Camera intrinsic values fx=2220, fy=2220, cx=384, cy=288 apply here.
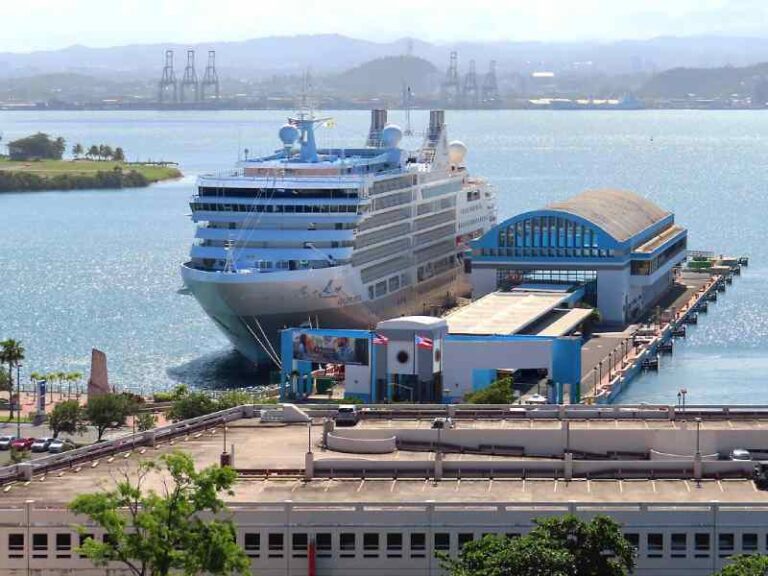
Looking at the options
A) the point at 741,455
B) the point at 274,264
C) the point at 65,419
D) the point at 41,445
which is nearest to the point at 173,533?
the point at 741,455

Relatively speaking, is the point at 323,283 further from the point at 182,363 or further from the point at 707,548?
the point at 707,548

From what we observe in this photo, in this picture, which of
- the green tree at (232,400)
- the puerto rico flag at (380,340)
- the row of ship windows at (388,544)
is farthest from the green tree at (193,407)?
the row of ship windows at (388,544)

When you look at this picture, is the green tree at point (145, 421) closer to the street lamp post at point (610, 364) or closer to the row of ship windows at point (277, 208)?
the row of ship windows at point (277, 208)

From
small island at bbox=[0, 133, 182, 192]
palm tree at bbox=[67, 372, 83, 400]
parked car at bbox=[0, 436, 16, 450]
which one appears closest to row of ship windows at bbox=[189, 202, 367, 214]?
palm tree at bbox=[67, 372, 83, 400]

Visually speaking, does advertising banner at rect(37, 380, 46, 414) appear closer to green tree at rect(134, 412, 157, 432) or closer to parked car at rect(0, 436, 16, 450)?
green tree at rect(134, 412, 157, 432)

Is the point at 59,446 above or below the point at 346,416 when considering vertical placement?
below

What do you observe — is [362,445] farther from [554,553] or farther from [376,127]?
[376,127]

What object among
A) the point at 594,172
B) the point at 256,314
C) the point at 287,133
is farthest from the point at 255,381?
the point at 594,172
